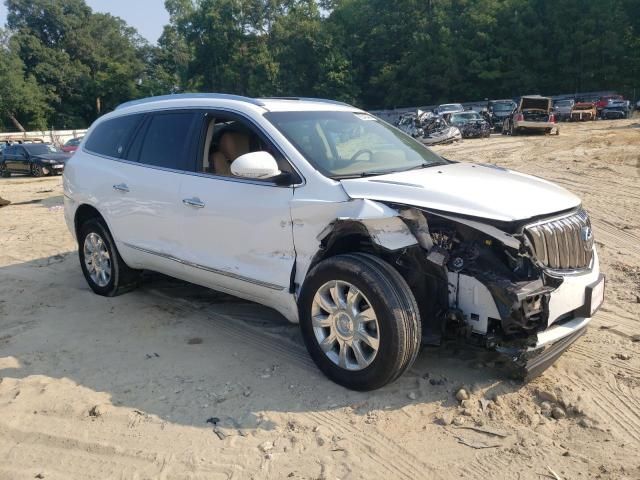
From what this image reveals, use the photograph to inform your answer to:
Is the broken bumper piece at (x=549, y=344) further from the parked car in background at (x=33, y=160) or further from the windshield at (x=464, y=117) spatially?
the windshield at (x=464, y=117)

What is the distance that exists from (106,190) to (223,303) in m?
1.59

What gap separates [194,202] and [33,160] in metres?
22.1

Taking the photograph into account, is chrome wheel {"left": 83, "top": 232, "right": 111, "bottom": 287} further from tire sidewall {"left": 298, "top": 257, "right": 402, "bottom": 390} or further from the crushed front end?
the crushed front end

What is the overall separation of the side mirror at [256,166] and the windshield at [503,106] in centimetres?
3454

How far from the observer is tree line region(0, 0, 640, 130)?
5566cm

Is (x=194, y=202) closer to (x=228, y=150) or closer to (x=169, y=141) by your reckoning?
(x=228, y=150)

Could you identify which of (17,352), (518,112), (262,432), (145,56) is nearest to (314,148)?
(262,432)

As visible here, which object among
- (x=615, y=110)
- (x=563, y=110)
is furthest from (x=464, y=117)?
(x=615, y=110)

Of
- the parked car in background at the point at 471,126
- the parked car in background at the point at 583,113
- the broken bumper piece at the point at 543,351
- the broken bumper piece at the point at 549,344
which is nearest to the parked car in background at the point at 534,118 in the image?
the parked car in background at the point at 471,126

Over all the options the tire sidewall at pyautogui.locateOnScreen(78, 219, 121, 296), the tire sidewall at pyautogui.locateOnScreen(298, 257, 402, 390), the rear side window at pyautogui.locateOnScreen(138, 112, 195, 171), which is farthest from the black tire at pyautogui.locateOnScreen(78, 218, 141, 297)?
the tire sidewall at pyautogui.locateOnScreen(298, 257, 402, 390)

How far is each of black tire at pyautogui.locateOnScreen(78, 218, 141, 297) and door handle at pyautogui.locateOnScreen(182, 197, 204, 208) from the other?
4.70 feet

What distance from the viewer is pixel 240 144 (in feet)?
15.5

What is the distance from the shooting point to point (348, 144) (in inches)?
176

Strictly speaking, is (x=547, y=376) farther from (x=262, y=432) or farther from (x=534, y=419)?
(x=262, y=432)
